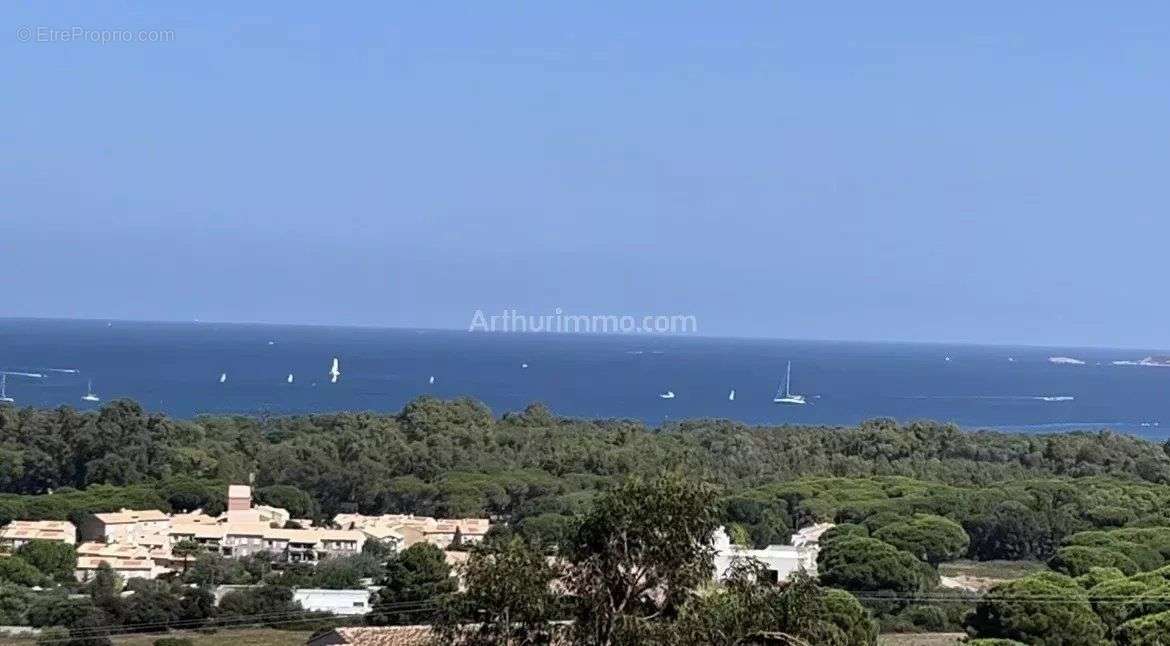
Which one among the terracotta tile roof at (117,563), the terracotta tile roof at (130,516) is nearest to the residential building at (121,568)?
the terracotta tile roof at (117,563)

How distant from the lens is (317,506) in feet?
92.6

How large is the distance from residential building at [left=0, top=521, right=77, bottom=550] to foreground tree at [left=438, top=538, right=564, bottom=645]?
57.7ft

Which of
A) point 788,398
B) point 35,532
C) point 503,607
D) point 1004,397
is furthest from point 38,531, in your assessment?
point 1004,397

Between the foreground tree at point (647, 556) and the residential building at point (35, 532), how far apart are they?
17.7 metres

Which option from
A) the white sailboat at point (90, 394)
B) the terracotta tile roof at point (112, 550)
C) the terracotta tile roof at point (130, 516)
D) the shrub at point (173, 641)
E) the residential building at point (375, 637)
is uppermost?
the residential building at point (375, 637)

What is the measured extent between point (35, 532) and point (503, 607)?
62.2ft

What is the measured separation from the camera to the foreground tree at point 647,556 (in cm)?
509

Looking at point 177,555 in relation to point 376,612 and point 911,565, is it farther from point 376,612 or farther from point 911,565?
point 911,565

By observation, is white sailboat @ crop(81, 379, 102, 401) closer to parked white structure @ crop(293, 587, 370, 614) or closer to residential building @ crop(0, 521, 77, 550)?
residential building @ crop(0, 521, 77, 550)

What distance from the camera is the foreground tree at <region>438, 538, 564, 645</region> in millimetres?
5020

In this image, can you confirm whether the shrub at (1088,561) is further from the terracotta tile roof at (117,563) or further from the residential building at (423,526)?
the terracotta tile roof at (117,563)

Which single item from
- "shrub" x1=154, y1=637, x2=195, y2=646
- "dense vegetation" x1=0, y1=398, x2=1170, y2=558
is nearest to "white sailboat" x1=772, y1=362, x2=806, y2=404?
"dense vegetation" x1=0, y1=398, x2=1170, y2=558

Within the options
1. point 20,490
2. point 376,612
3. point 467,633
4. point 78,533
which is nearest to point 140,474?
point 20,490

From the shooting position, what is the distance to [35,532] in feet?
72.9
